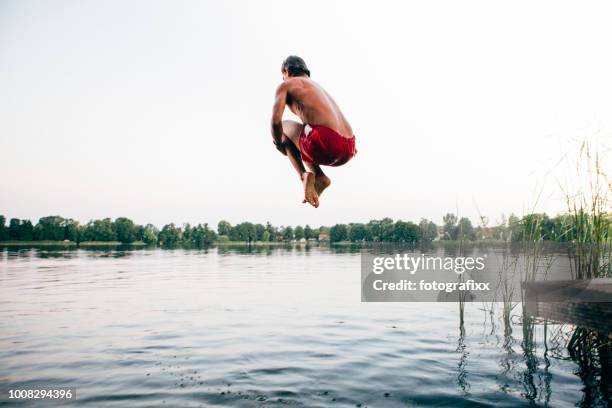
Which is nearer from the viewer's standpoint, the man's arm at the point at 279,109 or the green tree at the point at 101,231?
the man's arm at the point at 279,109

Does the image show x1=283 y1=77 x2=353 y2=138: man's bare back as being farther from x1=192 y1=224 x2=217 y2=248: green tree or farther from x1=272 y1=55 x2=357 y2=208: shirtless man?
x1=192 y1=224 x2=217 y2=248: green tree

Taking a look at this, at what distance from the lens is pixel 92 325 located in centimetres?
1166

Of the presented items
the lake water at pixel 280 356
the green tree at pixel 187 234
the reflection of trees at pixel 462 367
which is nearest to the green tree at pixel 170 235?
the green tree at pixel 187 234

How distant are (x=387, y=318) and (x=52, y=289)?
47.9ft

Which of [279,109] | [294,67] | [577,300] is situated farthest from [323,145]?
[577,300]

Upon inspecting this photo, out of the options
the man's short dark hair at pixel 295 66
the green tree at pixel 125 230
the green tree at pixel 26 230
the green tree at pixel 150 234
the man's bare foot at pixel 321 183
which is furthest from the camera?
the green tree at pixel 150 234

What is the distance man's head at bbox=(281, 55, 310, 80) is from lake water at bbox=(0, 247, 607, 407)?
13.3 ft

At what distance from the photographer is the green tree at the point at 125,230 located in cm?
16750

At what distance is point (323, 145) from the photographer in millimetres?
4133

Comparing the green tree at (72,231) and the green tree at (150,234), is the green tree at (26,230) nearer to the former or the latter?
the green tree at (72,231)

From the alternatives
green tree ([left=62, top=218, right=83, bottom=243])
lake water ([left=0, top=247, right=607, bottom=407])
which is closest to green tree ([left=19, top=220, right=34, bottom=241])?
green tree ([left=62, top=218, right=83, bottom=243])

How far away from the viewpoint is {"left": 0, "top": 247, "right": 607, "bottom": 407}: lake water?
20.5 feet

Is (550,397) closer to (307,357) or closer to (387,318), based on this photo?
(307,357)

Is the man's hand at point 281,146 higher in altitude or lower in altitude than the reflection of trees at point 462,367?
higher
